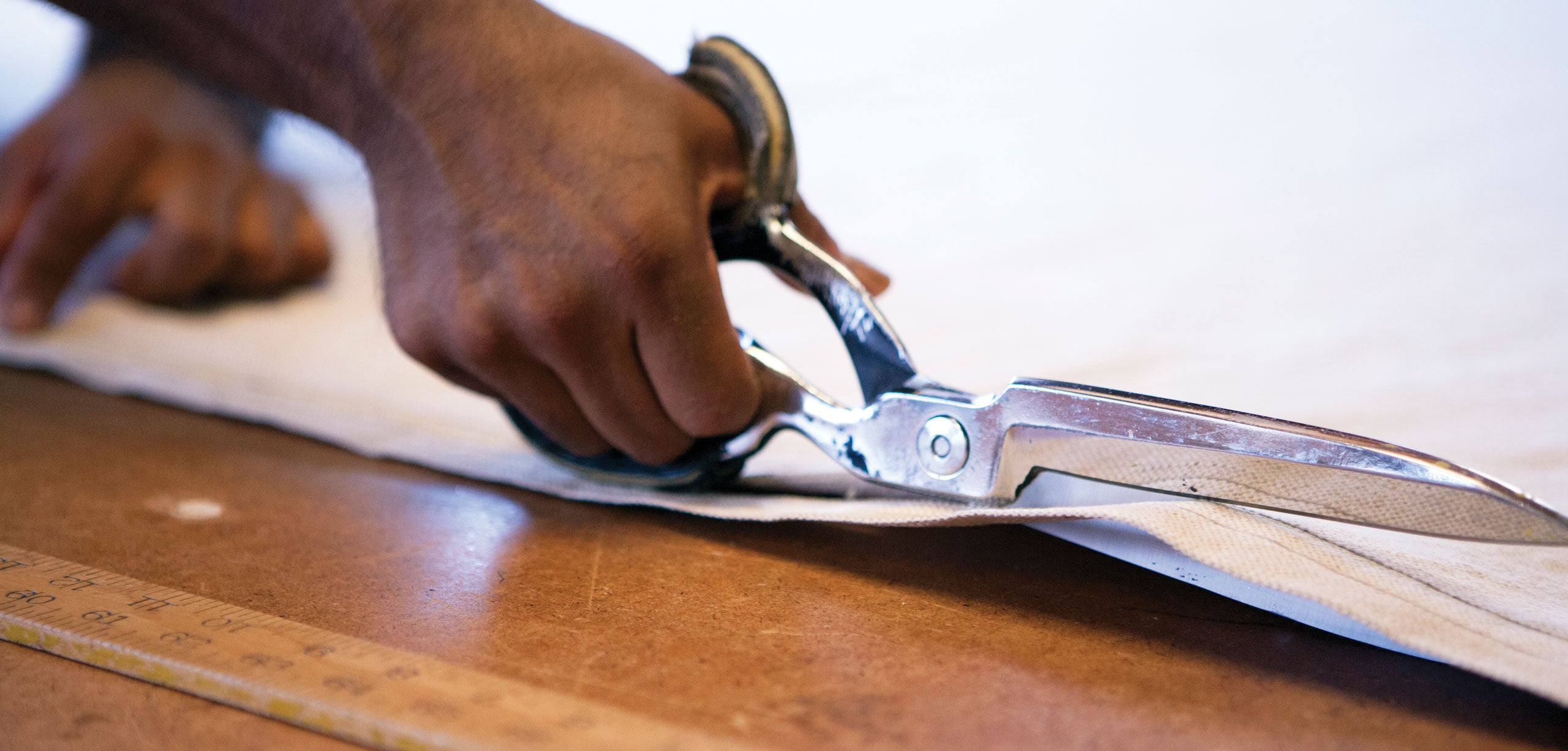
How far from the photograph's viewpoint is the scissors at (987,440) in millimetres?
451

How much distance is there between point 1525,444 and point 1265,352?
26cm

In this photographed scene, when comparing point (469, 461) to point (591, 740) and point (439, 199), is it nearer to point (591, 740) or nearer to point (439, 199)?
point (439, 199)

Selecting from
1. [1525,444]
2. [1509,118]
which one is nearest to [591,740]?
[1525,444]

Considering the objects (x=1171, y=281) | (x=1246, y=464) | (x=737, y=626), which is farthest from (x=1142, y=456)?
(x=1171, y=281)

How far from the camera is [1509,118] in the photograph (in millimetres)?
1496

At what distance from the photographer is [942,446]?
595mm

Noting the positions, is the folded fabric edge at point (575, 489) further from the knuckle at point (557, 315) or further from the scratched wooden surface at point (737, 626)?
the knuckle at point (557, 315)

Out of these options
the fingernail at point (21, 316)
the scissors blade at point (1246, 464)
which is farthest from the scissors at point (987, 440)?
the fingernail at point (21, 316)

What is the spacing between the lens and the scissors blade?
1.43 feet

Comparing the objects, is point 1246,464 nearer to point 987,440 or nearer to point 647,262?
point 987,440

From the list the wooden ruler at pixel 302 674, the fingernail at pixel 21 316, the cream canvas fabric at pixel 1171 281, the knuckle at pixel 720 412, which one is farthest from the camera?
the fingernail at pixel 21 316

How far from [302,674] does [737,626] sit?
0.20 m

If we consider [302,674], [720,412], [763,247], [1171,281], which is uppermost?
[1171,281]

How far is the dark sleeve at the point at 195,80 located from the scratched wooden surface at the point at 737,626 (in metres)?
0.79
